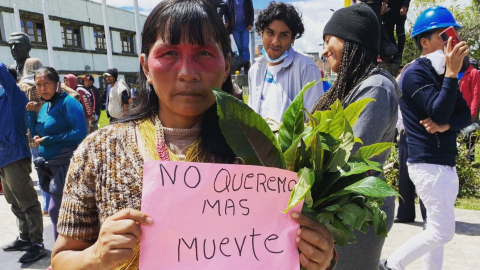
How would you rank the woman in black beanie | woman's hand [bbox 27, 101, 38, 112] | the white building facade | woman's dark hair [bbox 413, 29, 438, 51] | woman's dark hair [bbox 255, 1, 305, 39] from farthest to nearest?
1. the white building facade
2. woman's hand [bbox 27, 101, 38, 112]
3. woman's dark hair [bbox 255, 1, 305, 39]
4. woman's dark hair [bbox 413, 29, 438, 51]
5. the woman in black beanie

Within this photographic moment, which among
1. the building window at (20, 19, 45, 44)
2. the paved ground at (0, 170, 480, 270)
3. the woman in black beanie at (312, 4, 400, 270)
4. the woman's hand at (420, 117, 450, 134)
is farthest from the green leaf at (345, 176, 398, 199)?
the building window at (20, 19, 45, 44)

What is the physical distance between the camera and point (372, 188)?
0.88 m

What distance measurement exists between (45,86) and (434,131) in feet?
11.9

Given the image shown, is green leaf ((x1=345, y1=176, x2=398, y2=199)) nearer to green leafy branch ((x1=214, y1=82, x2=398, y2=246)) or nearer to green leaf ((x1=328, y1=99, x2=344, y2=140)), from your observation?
green leafy branch ((x1=214, y1=82, x2=398, y2=246))

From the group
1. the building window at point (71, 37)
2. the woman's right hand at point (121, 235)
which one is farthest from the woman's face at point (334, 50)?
the building window at point (71, 37)

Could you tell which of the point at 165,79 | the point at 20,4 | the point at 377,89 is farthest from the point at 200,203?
the point at 20,4

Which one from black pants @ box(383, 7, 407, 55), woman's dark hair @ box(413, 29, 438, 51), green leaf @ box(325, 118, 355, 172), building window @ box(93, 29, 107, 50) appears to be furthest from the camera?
building window @ box(93, 29, 107, 50)

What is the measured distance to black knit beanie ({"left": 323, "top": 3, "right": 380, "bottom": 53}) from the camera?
6.23ft

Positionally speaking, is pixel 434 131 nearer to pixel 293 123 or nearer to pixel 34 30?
pixel 293 123

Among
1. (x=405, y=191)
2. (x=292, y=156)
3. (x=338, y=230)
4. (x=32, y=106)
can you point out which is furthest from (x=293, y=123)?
(x=32, y=106)

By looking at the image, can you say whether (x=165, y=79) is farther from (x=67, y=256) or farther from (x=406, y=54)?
(x=406, y=54)

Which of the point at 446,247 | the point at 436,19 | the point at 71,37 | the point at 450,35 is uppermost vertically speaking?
the point at 71,37

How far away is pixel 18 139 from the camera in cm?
369

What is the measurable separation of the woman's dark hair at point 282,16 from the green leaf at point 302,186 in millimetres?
2532
